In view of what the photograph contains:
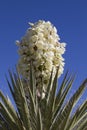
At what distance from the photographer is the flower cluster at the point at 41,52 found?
241 inches

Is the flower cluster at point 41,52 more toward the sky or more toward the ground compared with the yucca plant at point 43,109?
more toward the sky

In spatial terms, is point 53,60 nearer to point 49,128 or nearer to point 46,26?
point 46,26

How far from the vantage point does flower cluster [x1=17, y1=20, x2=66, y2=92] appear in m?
6.12

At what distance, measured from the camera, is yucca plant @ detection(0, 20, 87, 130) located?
5371mm

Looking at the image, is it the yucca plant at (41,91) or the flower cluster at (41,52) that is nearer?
the yucca plant at (41,91)

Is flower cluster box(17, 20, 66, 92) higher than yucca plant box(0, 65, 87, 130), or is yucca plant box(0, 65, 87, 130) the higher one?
flower cluster box(17, 20, 66, 92)

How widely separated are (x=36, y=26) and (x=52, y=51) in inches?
21.0


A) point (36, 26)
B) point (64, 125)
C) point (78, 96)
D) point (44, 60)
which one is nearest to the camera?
point (64, 125)

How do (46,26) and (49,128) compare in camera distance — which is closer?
(49,128)

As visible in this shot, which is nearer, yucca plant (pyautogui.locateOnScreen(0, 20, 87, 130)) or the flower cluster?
yucca plant (pyautogui.locateOnScreen(0, 20, 87, 130))

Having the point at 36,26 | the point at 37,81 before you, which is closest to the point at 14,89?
the point at 37,81

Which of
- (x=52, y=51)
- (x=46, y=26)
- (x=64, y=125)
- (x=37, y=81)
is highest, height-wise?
(x=46, y=26)

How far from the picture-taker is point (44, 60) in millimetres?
6195

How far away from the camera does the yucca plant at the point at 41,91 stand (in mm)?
5371
